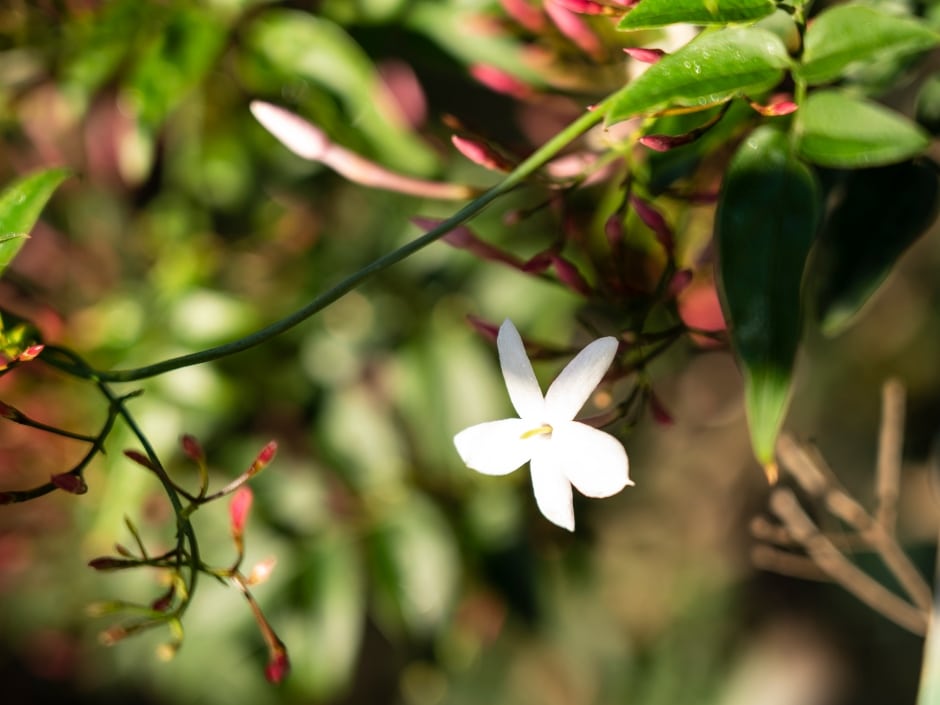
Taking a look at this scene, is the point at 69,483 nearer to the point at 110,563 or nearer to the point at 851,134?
the point at 110,563

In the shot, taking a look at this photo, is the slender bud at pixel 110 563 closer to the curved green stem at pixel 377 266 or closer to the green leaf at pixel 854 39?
the curved green stem at pixel 377 266

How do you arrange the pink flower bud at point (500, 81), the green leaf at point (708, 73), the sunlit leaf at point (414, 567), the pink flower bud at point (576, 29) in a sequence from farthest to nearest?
the sunlit leaf at point (414, 567), the pink flower bud at point (500, 81), the pink flower bud at point (576, 29), the green leaf at point (708, 73)

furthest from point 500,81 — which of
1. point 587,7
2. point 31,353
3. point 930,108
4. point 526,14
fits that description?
point 31,353

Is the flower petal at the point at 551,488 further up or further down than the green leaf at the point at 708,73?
further down

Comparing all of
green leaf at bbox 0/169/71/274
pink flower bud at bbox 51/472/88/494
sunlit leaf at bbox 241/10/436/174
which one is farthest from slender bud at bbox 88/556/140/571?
sunlit leaf at bbox 241/10/436/174

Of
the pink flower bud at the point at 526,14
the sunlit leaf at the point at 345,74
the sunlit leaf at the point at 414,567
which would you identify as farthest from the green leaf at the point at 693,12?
the sunlit leaf at the point at 414,567

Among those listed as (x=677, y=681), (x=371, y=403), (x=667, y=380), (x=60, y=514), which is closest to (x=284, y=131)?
(x=371, y=403)

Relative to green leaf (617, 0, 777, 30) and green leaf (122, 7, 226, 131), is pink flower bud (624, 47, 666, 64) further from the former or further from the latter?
green leaf (122, 7, 226, 131)
